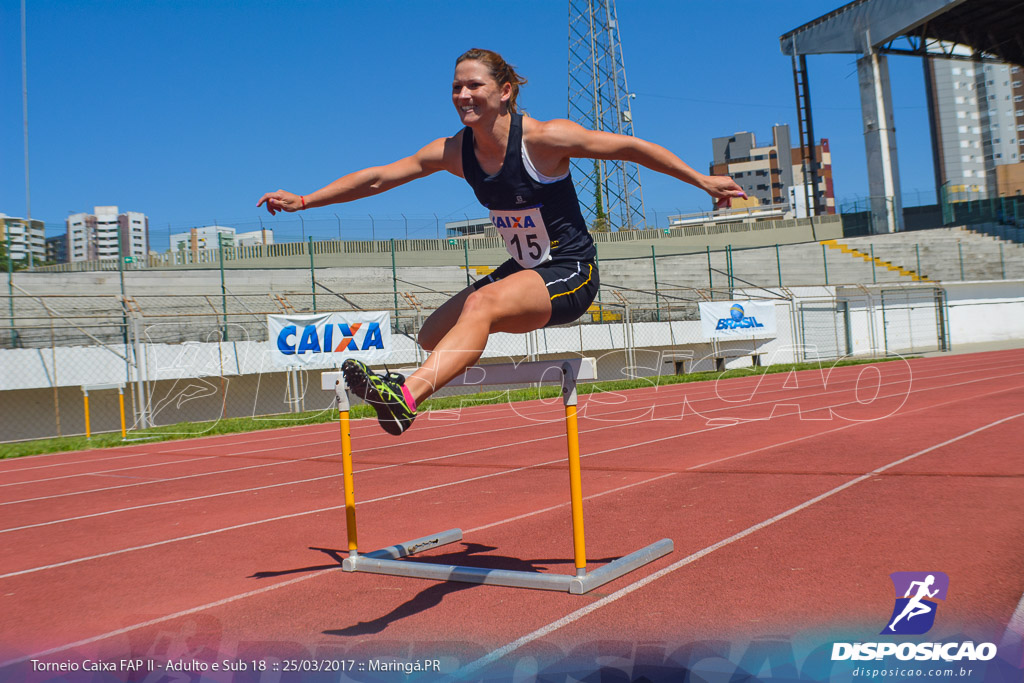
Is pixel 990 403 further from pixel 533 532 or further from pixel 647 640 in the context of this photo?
pixel 647 640

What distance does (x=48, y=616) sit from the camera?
348cm

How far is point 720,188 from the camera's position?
3.30 metres

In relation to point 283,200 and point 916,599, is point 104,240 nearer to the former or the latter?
point 283,200

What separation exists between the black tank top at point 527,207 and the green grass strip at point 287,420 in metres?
7.54

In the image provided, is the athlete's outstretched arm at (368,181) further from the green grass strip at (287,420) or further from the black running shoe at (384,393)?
the green grass strip at (287,420)

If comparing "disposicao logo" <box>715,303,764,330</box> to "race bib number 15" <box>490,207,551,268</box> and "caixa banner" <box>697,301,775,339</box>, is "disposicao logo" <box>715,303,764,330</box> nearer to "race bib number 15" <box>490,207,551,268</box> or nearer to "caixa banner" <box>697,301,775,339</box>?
"caixa banner" <box>697,301,775,339</box>

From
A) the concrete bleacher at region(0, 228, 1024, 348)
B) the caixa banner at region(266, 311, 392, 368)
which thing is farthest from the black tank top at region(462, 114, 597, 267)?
the caixa banner at region(266, 311, 392, 368)

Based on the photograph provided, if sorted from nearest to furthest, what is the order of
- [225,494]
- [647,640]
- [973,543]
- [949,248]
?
[647,640] → [973,543] → [225,494] → [949,248]

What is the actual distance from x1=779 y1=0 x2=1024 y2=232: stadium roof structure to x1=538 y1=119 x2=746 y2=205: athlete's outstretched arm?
33.1 meters

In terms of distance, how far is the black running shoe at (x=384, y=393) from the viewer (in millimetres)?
2803

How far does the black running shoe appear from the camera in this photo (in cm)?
280

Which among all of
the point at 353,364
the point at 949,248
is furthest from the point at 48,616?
the point at 949,248

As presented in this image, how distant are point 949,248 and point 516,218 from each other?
34.8 m

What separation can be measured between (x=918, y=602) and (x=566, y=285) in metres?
1.78
